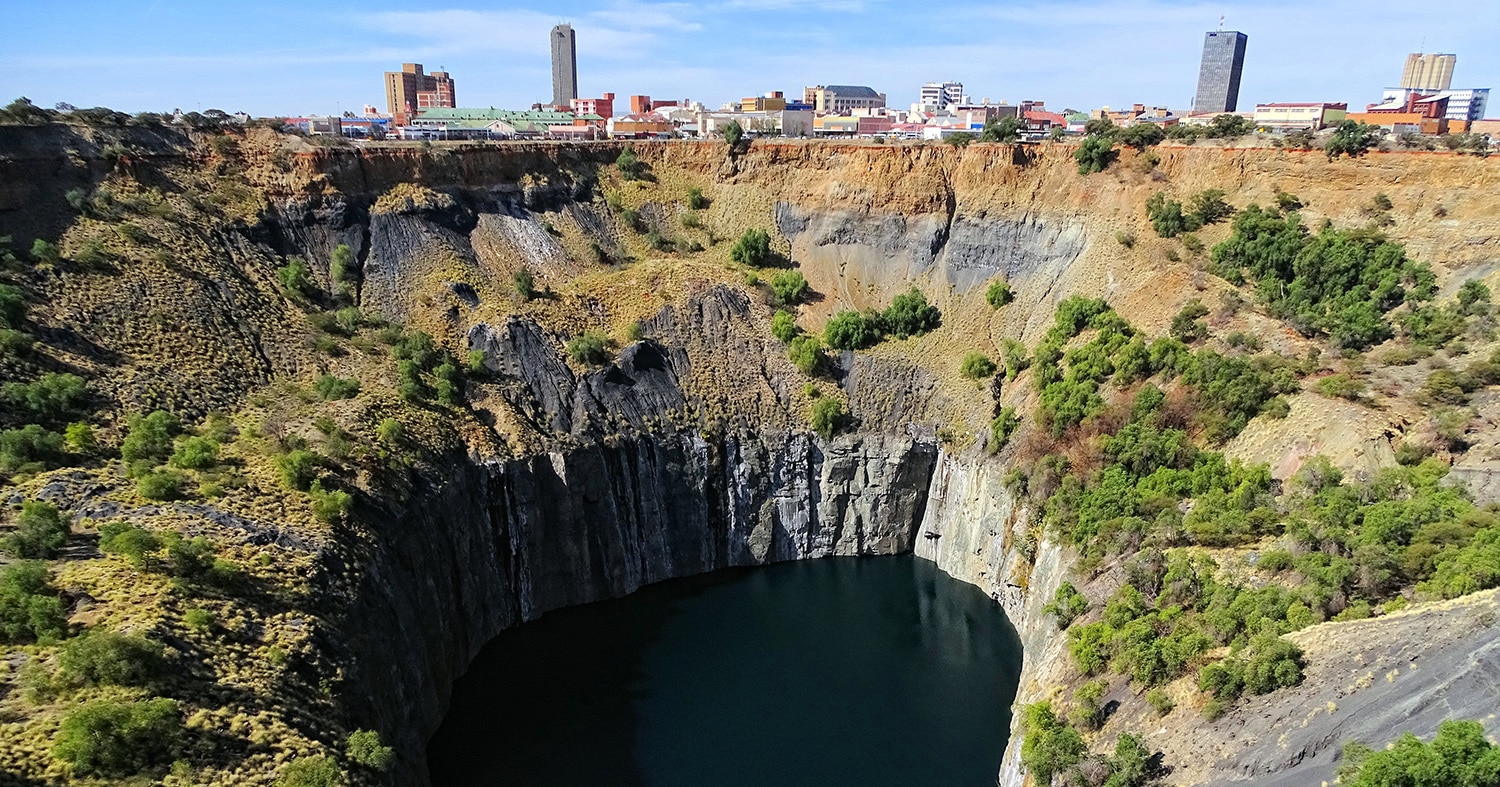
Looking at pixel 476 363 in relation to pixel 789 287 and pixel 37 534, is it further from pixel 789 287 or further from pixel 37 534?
pixel 37 534

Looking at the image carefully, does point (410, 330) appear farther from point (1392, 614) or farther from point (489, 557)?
point (1392, 614)

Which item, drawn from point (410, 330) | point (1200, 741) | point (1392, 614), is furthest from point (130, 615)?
point (1392, 614)

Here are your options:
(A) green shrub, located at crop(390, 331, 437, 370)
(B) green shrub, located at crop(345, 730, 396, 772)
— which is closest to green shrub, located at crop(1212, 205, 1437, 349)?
(A) green shrub, located at crop(390, 331, 437, 370)

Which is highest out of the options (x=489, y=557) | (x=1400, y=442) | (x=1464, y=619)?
(x=1400, y=442)

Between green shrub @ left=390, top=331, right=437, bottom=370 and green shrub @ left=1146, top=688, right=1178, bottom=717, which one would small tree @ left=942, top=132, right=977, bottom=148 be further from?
green shrub @ left=1146, top=688, right=1178, bottom=717

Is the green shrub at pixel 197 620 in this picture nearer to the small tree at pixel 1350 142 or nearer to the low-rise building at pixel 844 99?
the small tree at pixel 1350 142

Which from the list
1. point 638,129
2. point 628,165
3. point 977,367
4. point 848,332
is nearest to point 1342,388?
point 977,367
